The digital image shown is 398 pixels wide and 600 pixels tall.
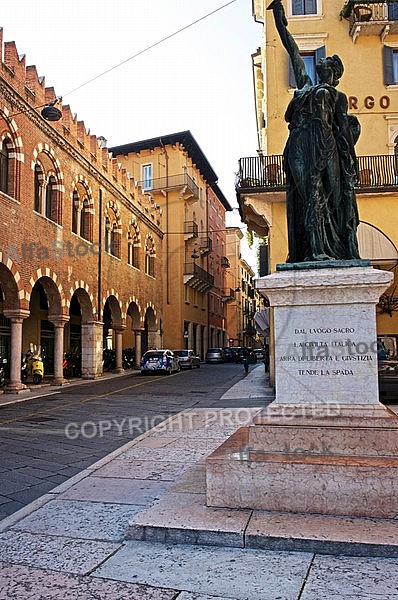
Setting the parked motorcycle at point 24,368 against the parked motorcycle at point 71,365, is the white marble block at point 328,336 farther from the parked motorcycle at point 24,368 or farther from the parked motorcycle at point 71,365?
the parked motorcycle at point 71,365

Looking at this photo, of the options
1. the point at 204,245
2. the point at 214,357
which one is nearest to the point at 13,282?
the point at 214,357

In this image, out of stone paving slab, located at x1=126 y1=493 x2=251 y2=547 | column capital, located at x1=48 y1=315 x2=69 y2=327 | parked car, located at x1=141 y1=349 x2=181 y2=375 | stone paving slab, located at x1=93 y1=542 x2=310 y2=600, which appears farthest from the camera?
parked car, located at x1=141 y1=349 x2=181 y2=375

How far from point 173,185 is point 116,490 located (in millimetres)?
35905

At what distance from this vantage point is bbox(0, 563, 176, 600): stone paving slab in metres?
3.12

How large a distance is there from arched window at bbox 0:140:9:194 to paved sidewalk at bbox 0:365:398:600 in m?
14.4

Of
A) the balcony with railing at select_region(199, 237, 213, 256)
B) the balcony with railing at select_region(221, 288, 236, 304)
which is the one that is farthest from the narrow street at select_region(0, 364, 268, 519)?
the balcony with railing at select_region(221, 288, 236, 304)

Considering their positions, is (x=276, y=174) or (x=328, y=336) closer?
(x=328, y=336)

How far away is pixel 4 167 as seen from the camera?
58.7 ft

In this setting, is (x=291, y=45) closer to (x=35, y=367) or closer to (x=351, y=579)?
(x=351, y=579)

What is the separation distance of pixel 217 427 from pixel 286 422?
5.75 metres

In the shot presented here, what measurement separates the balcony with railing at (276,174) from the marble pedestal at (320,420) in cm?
1301

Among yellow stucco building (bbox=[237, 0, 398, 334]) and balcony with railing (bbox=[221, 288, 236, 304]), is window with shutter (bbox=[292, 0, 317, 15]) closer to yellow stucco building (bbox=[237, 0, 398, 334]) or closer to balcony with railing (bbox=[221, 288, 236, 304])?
yellow stucco building (bbox=[237, 0, 398, 334])

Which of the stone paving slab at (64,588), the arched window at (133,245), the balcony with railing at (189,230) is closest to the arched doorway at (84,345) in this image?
the arched window at (133,245)

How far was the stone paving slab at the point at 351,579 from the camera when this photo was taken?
3035mm
